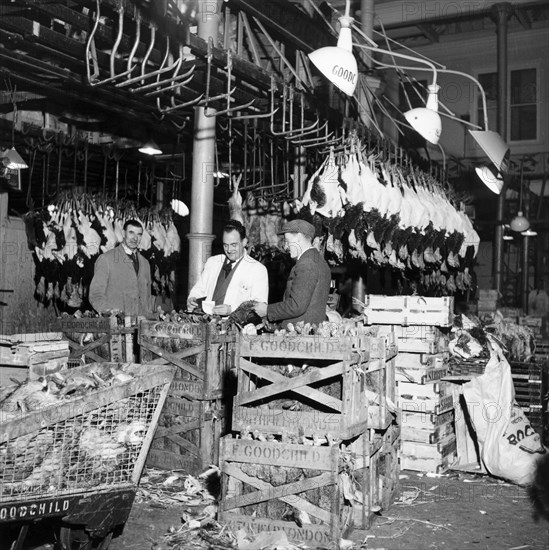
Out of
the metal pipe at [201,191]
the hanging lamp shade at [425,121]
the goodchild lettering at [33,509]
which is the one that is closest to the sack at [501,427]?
the hanging lamp shade at [425,121]

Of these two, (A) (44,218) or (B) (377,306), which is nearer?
(B) (377,306)

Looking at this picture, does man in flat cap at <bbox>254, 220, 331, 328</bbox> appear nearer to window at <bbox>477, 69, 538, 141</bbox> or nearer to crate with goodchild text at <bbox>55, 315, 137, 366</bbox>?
crate with goodchild text at <bbox>55, 315, 137, 366</bbox>

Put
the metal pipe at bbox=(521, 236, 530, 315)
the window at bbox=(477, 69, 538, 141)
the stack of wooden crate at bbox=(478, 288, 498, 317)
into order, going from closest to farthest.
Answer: the stack of wooden crate at bbox=(478, 288, 498, 317)
the metal pipe at bbox=(521, 236, 530, 315)
the window at bbox=(477, 69, 538, 141)

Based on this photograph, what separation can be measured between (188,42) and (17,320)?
19.0 feet

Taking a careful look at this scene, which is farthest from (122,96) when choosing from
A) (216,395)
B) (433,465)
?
(433,465)

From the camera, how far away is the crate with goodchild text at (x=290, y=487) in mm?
4465

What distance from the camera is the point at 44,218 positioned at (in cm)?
966

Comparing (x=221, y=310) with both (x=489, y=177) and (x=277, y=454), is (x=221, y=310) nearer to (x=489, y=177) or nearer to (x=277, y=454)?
(x=277, y=454)

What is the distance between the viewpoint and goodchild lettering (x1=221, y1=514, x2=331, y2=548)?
4453mm

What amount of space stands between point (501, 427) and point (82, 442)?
4409 millimetres

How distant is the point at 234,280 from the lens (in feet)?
21.4

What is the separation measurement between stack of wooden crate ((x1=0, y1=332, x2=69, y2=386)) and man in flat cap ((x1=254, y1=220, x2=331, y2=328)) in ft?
6.27

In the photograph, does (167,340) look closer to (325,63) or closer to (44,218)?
(325,63)

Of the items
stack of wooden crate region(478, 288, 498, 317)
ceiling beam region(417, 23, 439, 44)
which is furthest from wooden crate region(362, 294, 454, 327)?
ceiling beam region(417, 23, 439, 44)
